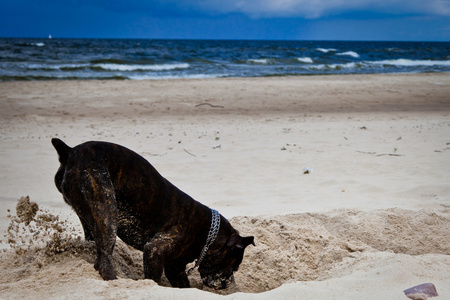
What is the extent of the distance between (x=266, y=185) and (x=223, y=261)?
3.31 meters

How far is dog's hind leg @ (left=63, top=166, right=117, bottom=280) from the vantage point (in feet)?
10.5

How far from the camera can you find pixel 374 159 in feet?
27.8

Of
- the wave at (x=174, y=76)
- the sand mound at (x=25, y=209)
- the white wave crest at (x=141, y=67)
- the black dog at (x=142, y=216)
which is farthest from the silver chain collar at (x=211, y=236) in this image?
the white wave crest at (x=141, y=67)

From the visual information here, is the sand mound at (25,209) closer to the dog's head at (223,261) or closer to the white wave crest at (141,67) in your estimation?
the dog's head at (223,261)

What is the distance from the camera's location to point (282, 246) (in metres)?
4.78

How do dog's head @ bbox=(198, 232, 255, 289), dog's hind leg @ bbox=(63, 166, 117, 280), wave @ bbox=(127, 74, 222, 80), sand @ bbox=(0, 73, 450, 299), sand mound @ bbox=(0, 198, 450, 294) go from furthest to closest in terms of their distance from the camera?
wave @ bbox=(127, 74, 222, 80) < dog's head @ bbox=(198, 232, 255, 289) < sand mound @ bbox=(0, 198, 450, 294) < sand @ bbox=(0, 73, 450, 299) < dog's hind leg @ bbox=(63, 166, 117, 280)

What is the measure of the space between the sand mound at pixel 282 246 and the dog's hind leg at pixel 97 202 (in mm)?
301

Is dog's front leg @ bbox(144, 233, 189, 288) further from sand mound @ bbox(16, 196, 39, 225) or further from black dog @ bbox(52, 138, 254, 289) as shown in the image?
sand mound @ bbox(16, 196, 39, 225)

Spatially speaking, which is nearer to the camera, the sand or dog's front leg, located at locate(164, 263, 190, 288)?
the sand

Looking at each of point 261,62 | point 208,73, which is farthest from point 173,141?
point 261,62

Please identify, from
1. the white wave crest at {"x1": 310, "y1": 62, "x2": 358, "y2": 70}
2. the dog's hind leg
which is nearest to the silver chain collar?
the dog's hind leg

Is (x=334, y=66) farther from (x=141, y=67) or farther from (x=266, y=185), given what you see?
(x=266, y=185)

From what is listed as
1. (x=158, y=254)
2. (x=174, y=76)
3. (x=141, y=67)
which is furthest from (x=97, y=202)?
(x=141, y=67)

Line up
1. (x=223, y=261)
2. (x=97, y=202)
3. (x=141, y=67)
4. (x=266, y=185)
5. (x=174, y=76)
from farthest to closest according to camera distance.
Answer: (x=141, y=67), (x=174, y=76), (x=266, y=185), (x=223, y=261), (x=97, y=202)
